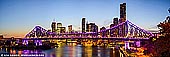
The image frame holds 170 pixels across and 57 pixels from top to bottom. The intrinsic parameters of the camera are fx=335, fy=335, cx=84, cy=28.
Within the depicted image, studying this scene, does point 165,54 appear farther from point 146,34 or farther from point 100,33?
point 100,33

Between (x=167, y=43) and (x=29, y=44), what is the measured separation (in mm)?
15941

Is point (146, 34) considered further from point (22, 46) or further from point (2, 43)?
point (2, 43)

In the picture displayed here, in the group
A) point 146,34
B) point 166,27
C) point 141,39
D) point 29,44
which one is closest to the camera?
point 166,27

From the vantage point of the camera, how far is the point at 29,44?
807 inches

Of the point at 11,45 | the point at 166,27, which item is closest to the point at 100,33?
the point at 11,45

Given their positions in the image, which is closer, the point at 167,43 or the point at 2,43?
the point at 167,43

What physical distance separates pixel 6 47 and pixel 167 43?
15.9 metres

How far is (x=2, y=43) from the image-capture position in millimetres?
20312

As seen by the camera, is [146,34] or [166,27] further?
[146,34]

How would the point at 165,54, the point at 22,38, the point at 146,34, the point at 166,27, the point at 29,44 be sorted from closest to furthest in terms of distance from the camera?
the point at 165,54
the point at 166,27
the point at 146,34
the point at 22,38
the point at 29,44

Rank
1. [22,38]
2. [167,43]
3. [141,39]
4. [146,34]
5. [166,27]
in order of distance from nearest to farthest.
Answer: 1. [167,43]
2. [166,27]
3. [141,39]
4. [146,34]
5. [22,38]

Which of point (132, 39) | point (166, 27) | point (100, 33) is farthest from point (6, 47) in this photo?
point (166, 27)

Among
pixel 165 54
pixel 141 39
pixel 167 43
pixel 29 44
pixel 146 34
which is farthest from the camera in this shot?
pixel 29 44

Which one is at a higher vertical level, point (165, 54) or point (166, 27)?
point (166, 27)
